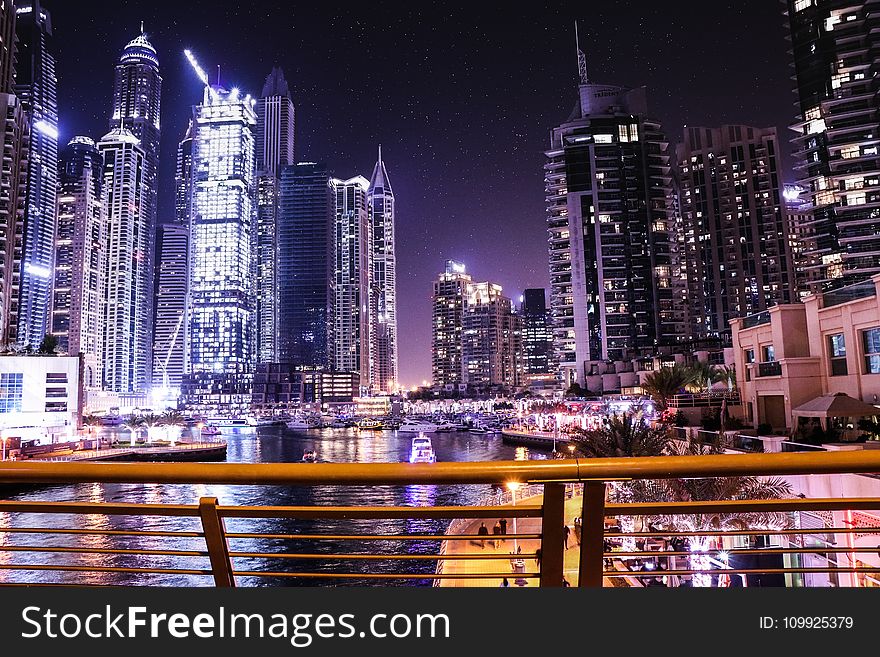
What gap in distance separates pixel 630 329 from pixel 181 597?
97071 millimetres

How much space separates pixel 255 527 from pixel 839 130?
65.5 metres

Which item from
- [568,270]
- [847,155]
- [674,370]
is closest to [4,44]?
[568,270]

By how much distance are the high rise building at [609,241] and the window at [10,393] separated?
7502 cm

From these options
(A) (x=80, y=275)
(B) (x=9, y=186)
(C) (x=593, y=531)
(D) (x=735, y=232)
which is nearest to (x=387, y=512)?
(C) (x=593, y=531)

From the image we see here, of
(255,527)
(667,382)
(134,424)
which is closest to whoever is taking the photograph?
(255,527)

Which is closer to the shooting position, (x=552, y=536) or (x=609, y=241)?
(x=552, y=536)

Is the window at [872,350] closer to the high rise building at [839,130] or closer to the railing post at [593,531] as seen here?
the railing post at [593,531]

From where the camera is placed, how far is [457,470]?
2117mm

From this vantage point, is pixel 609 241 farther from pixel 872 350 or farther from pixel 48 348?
pixel 48 348

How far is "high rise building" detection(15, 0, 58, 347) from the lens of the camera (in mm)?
176250

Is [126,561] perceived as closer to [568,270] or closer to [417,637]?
[417,637]

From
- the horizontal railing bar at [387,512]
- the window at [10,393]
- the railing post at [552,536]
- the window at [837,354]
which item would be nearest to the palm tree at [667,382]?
the window at [837,354]

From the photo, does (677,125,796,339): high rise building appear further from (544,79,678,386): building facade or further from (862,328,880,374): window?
(862,328,880,374): window

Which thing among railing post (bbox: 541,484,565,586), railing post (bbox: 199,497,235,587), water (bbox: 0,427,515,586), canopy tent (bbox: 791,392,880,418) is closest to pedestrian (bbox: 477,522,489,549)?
railing post (bbox: 541,484,565,586)
